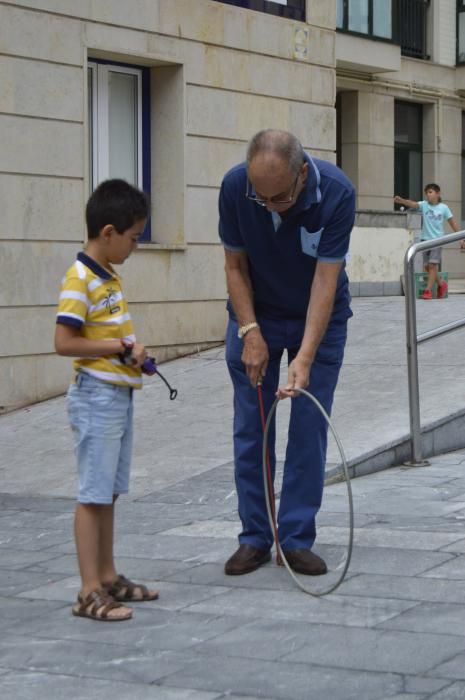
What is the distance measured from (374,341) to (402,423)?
3.07 meters

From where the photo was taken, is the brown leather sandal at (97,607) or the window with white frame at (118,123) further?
the window with white frame at (118,123)

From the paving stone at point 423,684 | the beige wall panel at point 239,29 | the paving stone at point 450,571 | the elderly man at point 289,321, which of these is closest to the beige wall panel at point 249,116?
the beige wall panel at point 239,29

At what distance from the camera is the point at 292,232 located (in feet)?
18.2

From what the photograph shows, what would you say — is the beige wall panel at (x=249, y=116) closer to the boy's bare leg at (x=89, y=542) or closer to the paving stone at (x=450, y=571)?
the paving stone at (x=450, y=571)

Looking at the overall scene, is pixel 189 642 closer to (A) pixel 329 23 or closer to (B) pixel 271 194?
(B) pixel 271 194

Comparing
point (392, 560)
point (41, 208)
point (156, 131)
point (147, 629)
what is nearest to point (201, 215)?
point (156, 131)

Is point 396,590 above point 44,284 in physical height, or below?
below

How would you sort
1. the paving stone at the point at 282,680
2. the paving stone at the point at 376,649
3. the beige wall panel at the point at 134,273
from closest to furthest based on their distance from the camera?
the paving stone at the point at 282,680 → the paving stone at the point at 376,649 → the beige wall panel at the point at 134,273

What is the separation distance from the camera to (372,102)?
1034 inches

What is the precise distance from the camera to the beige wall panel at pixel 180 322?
40.5ft

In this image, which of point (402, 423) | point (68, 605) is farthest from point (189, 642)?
point (402, 423)

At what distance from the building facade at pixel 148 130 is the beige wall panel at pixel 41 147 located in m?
0.01

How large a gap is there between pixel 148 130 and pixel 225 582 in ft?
26.2

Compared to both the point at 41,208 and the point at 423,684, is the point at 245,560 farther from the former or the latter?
the point at 41,208
